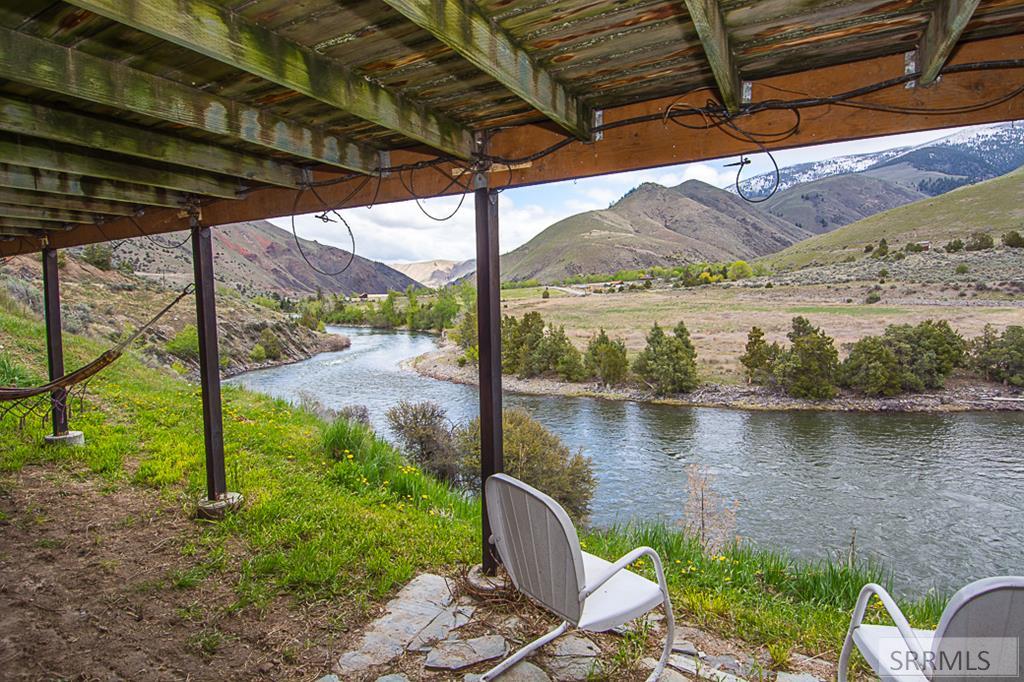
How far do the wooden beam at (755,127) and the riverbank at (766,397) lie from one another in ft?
44.5

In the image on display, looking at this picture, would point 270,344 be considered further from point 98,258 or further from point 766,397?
point 766,397

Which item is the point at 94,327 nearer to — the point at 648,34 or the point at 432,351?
the point at 432,351

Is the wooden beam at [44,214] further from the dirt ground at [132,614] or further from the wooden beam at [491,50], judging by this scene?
the wooden beam at [491,50]

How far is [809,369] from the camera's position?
47.8 feet

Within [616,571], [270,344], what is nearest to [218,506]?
[616,571]

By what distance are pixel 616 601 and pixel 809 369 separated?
15070 mm

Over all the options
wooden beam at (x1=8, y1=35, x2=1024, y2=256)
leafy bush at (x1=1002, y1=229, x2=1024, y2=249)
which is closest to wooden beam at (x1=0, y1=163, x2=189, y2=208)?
wooden beam at (x1=8, y1=35, x2=1024, y2=256)

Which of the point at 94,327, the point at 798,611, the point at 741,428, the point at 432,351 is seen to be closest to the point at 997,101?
the point at 798,611

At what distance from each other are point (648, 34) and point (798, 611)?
263 centimetres

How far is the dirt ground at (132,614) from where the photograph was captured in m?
2.01

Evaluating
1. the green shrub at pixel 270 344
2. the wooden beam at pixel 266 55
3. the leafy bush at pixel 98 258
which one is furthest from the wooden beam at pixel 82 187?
the leafy bush at pixel 98 258

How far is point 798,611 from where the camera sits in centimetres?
256

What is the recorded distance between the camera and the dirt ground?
2.01 m

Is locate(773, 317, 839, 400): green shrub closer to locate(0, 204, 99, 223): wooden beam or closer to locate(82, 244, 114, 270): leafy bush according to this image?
locate(0, 204, 99, 223): wooden beam
